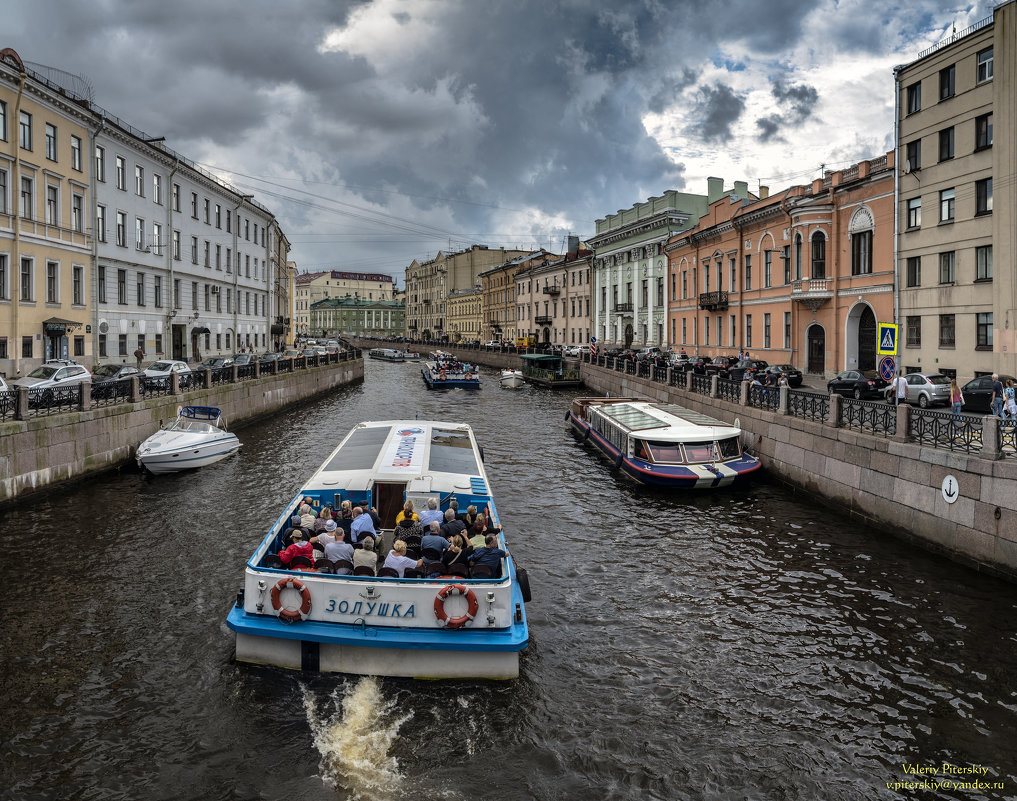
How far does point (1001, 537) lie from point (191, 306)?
1712 inches

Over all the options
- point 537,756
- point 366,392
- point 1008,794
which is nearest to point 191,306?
point 366,392

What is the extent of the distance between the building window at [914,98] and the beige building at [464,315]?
83850 millimetres

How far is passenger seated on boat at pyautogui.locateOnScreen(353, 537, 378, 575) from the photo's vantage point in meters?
9.04

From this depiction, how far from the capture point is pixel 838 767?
7559mm

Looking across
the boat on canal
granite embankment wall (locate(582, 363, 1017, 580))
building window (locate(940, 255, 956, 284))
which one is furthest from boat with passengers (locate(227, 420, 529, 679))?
the boat on canal

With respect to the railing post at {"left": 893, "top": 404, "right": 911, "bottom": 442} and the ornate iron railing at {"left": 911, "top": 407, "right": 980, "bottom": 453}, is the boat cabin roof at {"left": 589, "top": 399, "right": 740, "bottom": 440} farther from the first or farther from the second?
the ornate iron railing at {"left": 911, "top": 407, "right": 980, "bottom": 453}

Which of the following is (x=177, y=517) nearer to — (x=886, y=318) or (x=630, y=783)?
(x=630, y=783)

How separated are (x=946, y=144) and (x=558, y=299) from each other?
183 ft

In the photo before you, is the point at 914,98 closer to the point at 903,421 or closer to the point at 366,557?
the point at 903,421

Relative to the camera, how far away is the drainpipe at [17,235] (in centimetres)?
2741

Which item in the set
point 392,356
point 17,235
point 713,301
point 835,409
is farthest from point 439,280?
point 835,409

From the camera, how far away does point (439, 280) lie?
424ft

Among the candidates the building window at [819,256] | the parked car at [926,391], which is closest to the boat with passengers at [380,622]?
the parked car at [926,391]

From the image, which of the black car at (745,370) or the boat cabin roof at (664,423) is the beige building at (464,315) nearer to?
the black car at (745,370)
